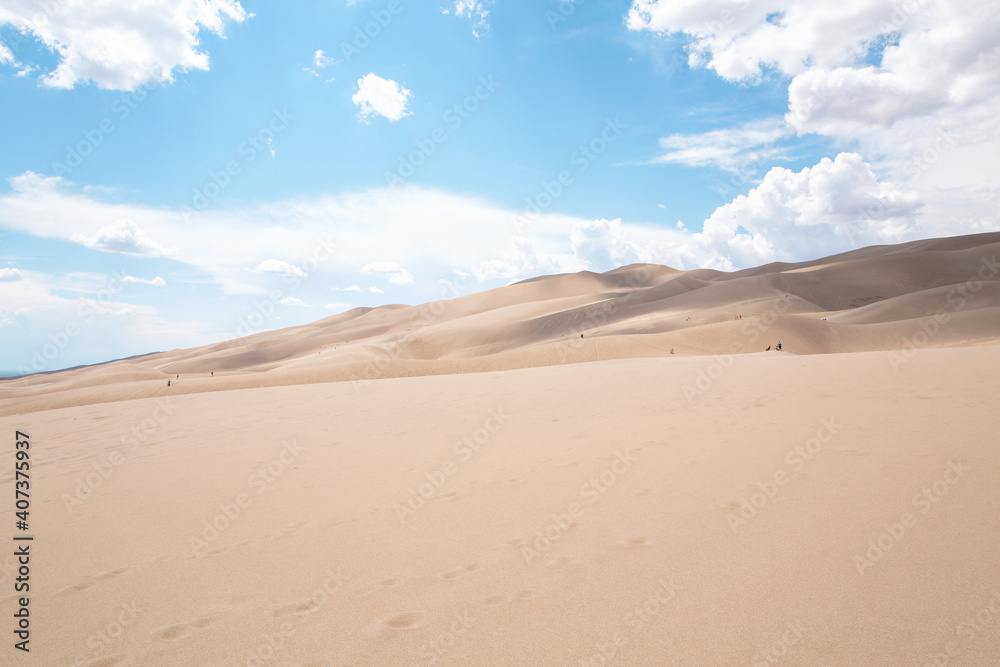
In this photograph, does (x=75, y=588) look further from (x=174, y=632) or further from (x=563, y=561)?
(x=563, y=561)

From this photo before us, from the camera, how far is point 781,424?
23.3ft

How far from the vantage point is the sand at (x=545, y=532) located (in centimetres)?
281

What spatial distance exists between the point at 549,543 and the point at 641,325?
39.6 m

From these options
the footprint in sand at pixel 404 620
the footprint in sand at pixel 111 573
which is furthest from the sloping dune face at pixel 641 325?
the footprint in sand at pixel 404 620

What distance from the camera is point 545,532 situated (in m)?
4.16

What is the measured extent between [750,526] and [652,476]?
4.41 ft

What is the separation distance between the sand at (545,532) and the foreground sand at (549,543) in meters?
0.02

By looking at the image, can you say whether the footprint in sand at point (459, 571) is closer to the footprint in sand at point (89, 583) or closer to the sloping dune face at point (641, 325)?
the footprint in sand at point (89, 583)

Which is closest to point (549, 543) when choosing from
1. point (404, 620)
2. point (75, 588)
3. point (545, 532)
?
point (545, 532)

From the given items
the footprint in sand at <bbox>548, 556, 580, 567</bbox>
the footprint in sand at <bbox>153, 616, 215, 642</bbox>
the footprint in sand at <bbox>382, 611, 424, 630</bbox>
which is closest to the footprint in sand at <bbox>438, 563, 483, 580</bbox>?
the footprint in sand at <bbox>382, 611, 424, 630</bbox>

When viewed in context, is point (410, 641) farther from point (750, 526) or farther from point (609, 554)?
point (750, 526)

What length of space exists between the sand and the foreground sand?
0.9 inches

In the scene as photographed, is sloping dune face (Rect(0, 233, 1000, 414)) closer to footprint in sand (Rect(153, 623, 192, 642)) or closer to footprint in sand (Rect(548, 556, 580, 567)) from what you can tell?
footprint in sand (Rect(153, 623, 192, 642))

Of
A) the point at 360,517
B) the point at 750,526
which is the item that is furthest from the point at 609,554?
the point at 360,517
